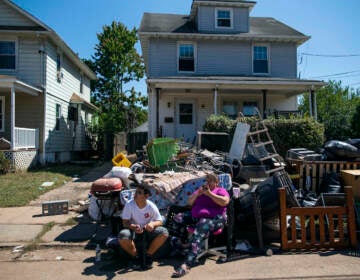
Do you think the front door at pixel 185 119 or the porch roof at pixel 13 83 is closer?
the porch roof at pixel 13 83

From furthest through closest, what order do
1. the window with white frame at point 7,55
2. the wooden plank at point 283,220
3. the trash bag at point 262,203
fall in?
the window with white frame at point 7,55 < the trash bag at point 262,203 < the wooden plank at point 283,220

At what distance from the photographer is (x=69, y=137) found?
17969 millimetres

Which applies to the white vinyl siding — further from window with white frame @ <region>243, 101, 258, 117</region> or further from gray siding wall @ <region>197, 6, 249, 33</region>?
window with white frame @ <region>243, 101, 258, 117</region>

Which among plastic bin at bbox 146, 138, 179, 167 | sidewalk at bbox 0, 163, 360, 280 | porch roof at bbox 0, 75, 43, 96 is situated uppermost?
porch roof at bbox 0, 75, 43, 96

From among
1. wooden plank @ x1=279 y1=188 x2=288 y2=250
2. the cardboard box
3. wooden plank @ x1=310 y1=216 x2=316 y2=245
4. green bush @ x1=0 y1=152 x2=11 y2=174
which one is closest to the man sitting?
wooden plank @ x1=279 y1=188 x2=288 y2=250

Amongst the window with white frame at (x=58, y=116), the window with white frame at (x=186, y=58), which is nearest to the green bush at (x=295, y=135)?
the window with white frame at (x=186, y=58)

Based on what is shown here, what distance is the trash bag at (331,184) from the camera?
20.9 ft

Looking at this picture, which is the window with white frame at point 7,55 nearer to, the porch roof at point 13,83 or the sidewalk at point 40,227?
the porch roof at point 13,83

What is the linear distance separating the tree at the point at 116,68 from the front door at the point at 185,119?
16188 millimetres

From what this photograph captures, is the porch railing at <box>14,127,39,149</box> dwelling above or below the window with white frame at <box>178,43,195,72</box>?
below

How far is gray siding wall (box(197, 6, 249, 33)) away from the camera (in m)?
16.7

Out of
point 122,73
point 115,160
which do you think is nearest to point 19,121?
point 115,160

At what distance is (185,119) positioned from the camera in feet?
53.2

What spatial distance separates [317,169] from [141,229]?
4.94 meters
